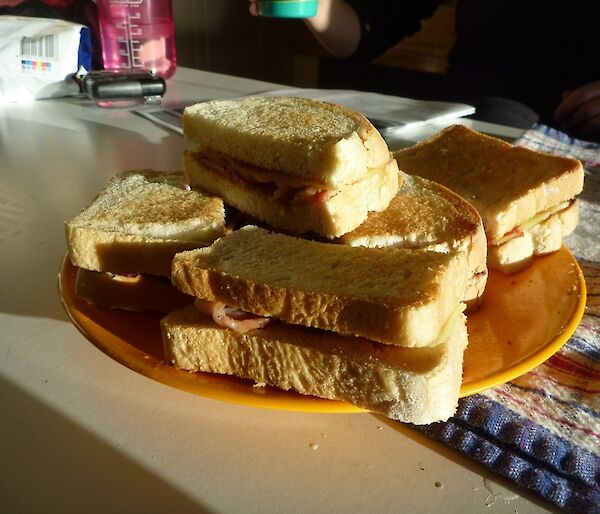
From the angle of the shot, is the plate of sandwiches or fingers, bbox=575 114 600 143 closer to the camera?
the plate of sandwiches

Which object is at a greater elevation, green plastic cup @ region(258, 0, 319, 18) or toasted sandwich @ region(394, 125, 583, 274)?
green plastic cup @ region(258, 0, 319, 18)

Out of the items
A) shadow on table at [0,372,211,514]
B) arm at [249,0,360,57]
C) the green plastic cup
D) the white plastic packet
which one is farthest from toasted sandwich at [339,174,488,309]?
arm at [249,0,360,57]

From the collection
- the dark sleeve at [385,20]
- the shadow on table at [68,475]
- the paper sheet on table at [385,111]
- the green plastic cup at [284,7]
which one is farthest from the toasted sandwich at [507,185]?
the dark sleeve at [385,20]

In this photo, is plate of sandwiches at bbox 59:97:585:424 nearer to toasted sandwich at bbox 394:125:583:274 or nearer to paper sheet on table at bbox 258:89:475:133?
toasted sandwich at bbox 394:125:583:274

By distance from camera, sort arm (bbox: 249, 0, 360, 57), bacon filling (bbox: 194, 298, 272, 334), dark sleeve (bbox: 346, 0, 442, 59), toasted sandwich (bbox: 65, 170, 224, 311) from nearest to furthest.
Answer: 1. bacon filling (bbox: 194, 298, 272, 334)
2. toasted sandwich (bbox: 65, 170, 224, 311)
3. arm (bbox: 249, 0, 360, 57)
4. dark sleeve (bbox: 346, 0, 442, 59)

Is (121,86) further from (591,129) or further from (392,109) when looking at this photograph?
(591,129)

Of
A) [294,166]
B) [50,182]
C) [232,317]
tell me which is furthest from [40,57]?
[232,317]

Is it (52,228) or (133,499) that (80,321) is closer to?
(133,499)
